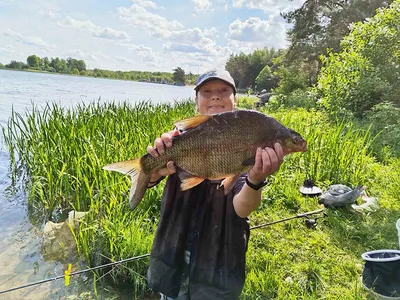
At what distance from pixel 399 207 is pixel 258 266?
236cm

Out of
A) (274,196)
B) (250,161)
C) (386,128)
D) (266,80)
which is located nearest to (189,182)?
(250,161)

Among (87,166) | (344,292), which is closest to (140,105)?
(87,166)

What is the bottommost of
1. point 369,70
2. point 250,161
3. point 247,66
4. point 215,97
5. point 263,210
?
point 263,210

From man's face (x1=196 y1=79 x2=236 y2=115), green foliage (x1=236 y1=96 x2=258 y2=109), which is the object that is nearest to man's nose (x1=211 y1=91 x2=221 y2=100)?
man's face (x1=196 y1=79 x2=236 y2=115)

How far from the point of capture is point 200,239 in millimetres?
1817

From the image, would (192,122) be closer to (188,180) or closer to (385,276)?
(188,180)

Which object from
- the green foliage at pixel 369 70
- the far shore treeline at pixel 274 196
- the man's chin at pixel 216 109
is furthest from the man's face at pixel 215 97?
the green foliage at pixel 369 70

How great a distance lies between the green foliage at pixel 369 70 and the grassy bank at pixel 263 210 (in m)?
4.13

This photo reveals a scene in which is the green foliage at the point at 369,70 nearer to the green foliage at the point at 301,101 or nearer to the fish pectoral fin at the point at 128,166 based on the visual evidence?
the green foliage at the point at 301,101

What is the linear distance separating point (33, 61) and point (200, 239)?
75.6 metres

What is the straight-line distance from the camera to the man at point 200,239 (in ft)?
5.80

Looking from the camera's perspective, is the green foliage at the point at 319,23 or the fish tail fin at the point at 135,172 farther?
the green foliage at the point at 319,23

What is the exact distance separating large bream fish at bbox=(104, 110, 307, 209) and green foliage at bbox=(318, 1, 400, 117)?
9054 mm

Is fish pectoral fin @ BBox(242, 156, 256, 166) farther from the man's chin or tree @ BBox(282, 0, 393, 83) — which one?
tree @ BBox(282, 0, 393, 83)
